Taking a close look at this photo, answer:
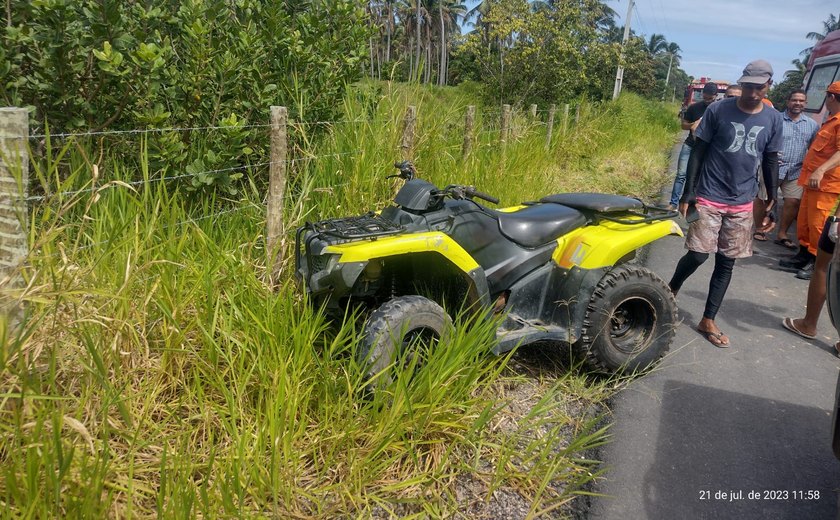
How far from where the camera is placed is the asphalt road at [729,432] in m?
2.66

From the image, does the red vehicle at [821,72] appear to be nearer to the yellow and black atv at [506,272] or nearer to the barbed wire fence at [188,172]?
the barbed wire fence at [188,172]

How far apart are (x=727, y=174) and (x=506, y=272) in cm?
201

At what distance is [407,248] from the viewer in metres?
2.80

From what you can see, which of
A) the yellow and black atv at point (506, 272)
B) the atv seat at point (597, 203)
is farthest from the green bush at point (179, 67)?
the atv seat at point (597, 203)

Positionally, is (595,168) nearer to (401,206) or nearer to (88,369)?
(401,206)

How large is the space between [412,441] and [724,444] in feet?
5.64

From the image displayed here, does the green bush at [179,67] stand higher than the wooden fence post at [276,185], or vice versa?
the green bush at [179,67]

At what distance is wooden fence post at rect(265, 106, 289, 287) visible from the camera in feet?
12.1

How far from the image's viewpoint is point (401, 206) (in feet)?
10.8

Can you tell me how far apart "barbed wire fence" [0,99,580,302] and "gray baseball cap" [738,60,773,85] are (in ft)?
8.36

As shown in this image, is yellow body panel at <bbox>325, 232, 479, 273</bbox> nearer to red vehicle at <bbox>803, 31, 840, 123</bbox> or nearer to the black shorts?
the black shorts

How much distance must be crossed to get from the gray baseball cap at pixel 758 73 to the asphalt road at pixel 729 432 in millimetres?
1825

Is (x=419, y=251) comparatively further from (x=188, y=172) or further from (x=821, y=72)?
(x=821, y=72)

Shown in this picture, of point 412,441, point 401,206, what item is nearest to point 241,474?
point 412,441
